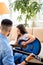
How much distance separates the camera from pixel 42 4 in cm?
569

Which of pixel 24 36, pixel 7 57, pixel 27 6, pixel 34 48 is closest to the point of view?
pixel 7 57

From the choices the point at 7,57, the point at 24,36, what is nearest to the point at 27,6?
the point at 24,36

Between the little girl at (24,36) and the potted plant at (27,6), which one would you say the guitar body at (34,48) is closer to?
the little girl at (24,36)

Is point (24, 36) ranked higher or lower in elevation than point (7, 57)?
higher

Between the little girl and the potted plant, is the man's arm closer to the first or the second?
the little girl

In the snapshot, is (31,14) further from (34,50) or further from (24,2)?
(34,50)

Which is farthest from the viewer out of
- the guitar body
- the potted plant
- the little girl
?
the potted plant

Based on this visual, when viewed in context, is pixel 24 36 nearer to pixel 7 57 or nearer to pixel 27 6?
pixel 7 57

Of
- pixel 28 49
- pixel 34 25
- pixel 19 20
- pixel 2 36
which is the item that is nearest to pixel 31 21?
pixel 34 25

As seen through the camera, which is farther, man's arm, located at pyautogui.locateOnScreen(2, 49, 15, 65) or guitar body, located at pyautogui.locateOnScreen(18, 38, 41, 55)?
guitar body, located at pyautogui.locateOnScreen(18, 38, 41, 55)

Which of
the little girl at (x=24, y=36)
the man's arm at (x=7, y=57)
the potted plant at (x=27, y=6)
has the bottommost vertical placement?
the man's arm at (x=7, y=57)

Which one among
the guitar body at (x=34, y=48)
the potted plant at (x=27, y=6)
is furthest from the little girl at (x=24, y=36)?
the potted plant at (x=27, y=6)

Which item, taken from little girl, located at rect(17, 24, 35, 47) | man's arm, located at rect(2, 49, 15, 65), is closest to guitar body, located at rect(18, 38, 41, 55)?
little girl, located at rect(17, 24, 35, 47)

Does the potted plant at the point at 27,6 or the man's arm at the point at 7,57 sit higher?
the potted plant at the point at 27,6
